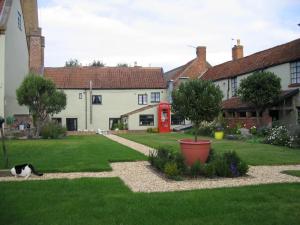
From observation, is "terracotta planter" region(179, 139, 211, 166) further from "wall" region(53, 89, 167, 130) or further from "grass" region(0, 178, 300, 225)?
"wall" region(53, 89, 167, 130)

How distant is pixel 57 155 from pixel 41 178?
5400 mm

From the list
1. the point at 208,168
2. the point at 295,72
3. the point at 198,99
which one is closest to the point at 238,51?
the point at 295,72

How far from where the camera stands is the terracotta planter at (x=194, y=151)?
12.3m

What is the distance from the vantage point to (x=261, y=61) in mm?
31891

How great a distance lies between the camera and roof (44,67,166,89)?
4459 centimetres

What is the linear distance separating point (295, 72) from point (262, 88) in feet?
8.27

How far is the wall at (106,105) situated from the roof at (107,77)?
0.59 metres

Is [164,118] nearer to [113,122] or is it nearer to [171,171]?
[113,122]

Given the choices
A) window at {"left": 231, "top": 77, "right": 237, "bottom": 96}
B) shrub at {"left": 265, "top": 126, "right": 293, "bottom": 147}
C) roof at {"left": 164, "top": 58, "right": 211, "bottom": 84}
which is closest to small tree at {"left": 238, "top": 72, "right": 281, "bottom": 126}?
shrub at {"left": 265, "top": 126, "right": 293, "bottom": 147}

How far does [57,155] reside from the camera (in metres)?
16.1

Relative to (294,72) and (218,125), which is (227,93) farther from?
(294,72)

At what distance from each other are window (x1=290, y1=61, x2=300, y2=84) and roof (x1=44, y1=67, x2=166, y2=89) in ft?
66.8

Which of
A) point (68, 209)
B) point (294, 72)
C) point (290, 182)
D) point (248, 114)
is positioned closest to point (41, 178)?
point (68, 209)

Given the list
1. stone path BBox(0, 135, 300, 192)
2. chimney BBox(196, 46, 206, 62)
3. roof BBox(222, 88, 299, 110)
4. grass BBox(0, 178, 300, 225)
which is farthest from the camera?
chimney BBox(196, 46, 206, 62)
